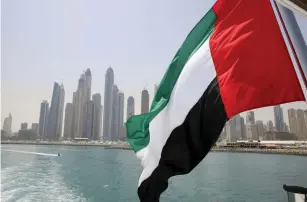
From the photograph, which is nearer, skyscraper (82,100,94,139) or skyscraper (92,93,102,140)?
skyscraper (82,100,94,139)

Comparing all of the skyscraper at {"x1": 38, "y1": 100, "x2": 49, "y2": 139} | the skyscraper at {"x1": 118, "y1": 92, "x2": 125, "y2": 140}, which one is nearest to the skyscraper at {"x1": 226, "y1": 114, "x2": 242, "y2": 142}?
the skyscraper at {"x1": 118, "y1": 92, "x2": 125, "y2": 140}

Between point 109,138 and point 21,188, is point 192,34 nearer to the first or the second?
point 21,188

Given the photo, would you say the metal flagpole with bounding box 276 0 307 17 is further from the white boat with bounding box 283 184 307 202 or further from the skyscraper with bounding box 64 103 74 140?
the skyscraper with bounding box 64 103 74 140

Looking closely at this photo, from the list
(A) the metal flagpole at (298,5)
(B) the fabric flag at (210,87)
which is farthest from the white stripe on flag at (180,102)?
(A) the metal flagpole at (298,5)

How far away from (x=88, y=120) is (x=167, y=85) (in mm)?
109635

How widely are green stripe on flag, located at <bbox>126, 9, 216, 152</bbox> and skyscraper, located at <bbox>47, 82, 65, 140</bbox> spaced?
112 metres

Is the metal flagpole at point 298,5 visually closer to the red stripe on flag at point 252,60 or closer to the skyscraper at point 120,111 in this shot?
the red stripe on flag at point 252,60

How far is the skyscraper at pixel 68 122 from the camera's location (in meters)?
110

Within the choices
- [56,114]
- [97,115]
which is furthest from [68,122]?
[97,115]

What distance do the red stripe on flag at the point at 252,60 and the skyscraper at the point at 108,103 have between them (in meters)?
109

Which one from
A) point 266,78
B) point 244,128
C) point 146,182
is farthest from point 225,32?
point 244,128

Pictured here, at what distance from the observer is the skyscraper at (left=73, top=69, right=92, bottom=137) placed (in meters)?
108

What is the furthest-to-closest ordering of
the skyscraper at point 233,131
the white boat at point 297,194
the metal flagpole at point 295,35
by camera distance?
the skyscraper at point 233,131, the white boat at point 297,194, the metal flagpole at point 295,35

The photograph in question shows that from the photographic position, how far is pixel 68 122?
111938mm
